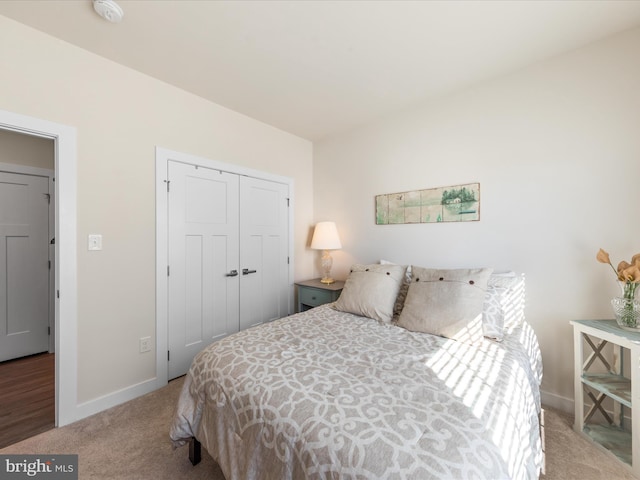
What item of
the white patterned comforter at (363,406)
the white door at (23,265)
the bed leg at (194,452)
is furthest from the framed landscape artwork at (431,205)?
the white door at (23,265)

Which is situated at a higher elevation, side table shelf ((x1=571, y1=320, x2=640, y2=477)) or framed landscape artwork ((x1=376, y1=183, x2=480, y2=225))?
framed landscape artwork ((x1=376, y1=183, x2=480, y2=225))

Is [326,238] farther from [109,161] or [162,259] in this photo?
[109,161]

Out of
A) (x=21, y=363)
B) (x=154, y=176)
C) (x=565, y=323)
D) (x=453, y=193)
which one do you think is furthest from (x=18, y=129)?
(x=565, y=323)

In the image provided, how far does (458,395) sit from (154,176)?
2544 mm

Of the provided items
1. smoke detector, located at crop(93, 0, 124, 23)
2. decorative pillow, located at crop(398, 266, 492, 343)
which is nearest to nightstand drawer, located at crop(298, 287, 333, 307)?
decorative pillow, located at crop(398, 266, 492, 343)

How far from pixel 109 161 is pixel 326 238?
2.08 m

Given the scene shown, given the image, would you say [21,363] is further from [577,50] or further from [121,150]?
[577,50]

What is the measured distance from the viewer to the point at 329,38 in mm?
1766

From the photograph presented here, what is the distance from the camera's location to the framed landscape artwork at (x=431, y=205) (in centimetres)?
233

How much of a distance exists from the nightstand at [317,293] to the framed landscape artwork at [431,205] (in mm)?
869

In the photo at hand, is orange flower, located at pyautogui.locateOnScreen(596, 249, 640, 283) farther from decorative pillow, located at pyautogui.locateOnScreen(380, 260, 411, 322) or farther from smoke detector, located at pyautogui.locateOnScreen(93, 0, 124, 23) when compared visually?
smoke detector, located at pyautogui.locateOnScreen(93, 0, 124, 23)

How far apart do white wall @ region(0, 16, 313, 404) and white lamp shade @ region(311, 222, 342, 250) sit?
1.52 m

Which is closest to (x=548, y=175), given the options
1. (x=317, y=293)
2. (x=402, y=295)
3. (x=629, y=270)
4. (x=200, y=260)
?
(x=629, y=270)

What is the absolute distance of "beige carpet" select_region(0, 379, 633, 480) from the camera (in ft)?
4.72
